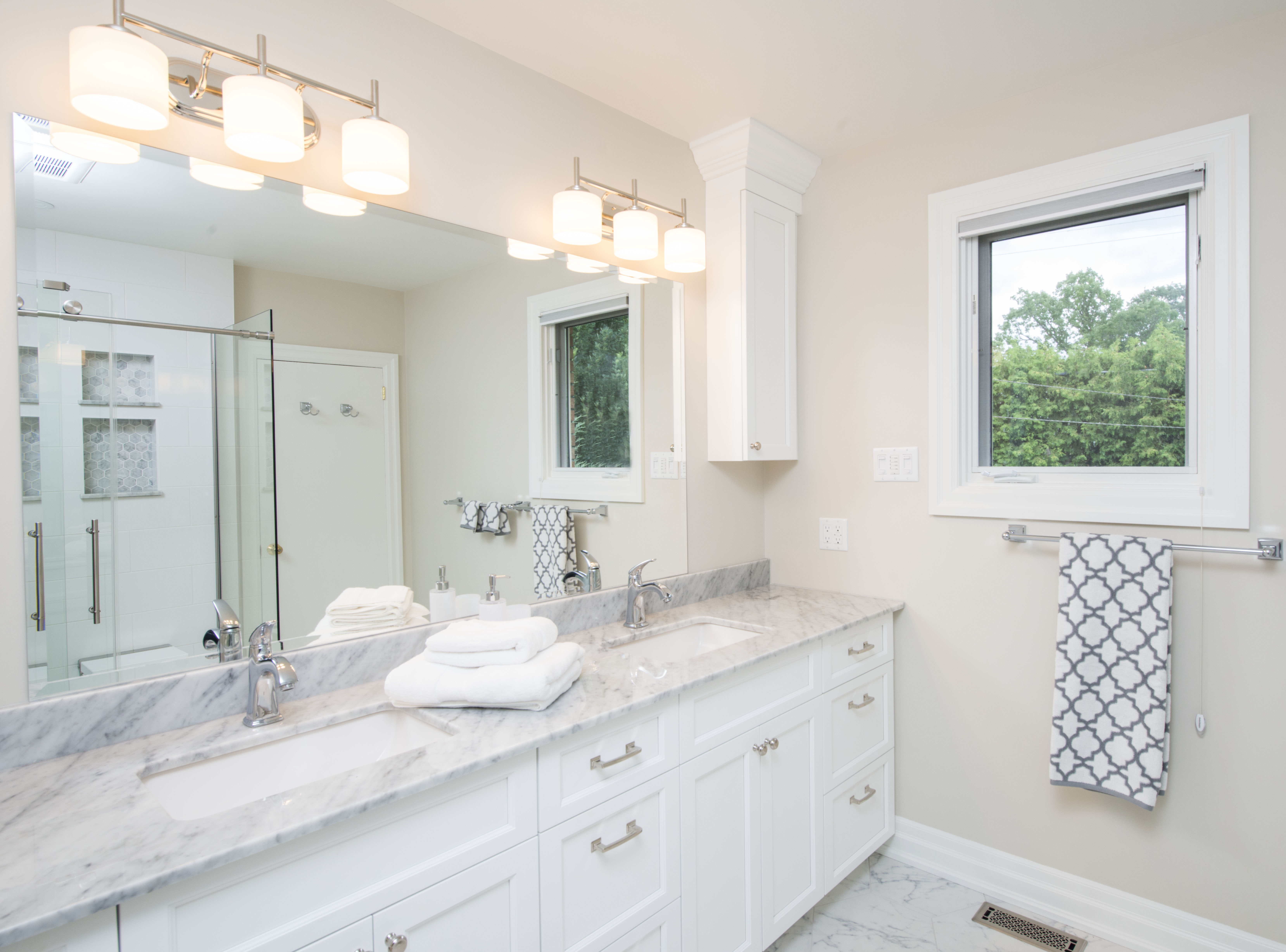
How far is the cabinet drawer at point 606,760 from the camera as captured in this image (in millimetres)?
1288

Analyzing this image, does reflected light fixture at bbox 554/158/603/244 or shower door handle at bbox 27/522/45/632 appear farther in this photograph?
reflected light fixture at bbox 554/158/603/244

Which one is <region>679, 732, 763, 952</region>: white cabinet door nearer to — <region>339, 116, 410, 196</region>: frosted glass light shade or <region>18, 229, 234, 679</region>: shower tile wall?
<region>18, 229, 234, 679</region>: shower tile wall

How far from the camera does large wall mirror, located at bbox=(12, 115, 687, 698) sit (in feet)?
3.95

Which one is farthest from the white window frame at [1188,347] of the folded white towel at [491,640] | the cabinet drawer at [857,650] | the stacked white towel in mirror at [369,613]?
the stacked white towel in mirror at [369,613]

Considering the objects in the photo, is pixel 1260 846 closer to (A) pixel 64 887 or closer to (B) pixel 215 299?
(A) pixel 64 887

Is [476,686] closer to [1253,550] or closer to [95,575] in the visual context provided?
[95,575]

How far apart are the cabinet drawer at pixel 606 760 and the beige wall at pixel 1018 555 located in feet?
3.88

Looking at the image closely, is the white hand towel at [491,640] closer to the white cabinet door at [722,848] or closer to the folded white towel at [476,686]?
the folded white towel at [476,686]

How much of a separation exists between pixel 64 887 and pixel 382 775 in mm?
375

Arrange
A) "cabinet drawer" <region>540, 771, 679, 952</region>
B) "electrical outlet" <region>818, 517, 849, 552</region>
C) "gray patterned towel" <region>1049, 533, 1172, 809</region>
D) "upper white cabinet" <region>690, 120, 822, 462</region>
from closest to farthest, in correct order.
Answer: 1. "cabinet drawer" <region>540, 771, 679, 952</region>
2. "gray patterned towel" <region>1049, 533, 1172, 809</region>
3. "upper white cabinet" <region>690, 120, 822, 462</region>
4. "electrical outlet" <region>818, 517, 849, 552</region>

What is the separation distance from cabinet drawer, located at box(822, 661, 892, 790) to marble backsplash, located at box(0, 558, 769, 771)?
1.14 meters

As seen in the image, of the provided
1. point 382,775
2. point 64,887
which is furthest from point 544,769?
point 64,887

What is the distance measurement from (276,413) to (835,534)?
180cm

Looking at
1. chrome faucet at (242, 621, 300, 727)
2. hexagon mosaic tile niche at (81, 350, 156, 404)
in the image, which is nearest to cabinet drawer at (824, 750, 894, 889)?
chrome faucet at (242, 621, 300, 727)
